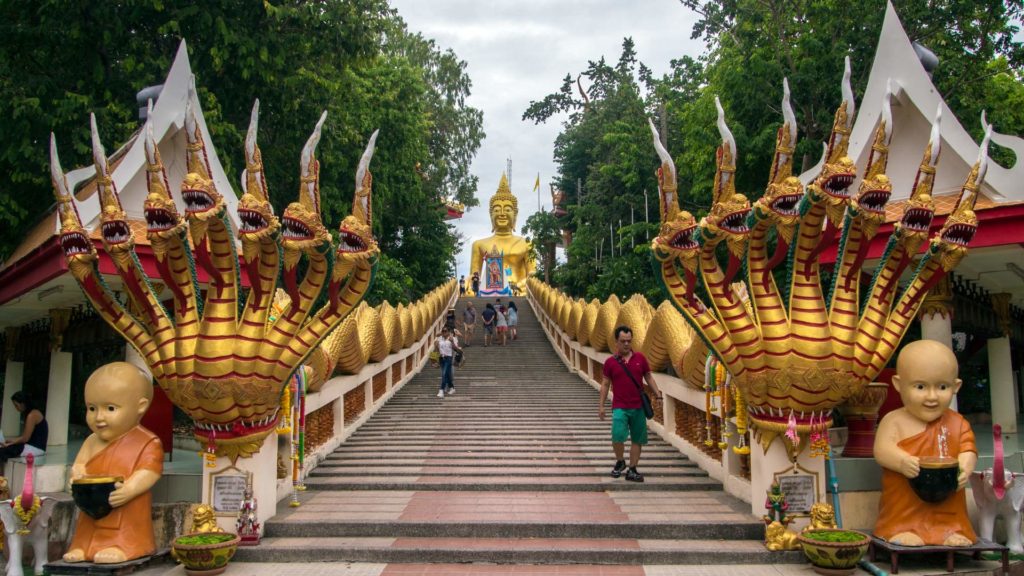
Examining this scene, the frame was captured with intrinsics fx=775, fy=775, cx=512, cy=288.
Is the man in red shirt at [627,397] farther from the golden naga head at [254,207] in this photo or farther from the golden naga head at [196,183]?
the golden naga head at [196,183]

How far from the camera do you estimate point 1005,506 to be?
6.50 m

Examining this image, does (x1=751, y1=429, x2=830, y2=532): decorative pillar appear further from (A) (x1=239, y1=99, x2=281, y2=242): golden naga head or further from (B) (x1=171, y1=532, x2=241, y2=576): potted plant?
(A) (x1=239, y1=99, x2=281, y2=242): golden naga head

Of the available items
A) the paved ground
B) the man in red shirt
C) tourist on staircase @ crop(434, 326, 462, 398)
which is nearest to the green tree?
tourist on staircase @ crop(434, 326, 462, 398)

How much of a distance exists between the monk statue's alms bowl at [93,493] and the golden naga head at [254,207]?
2.16 metres

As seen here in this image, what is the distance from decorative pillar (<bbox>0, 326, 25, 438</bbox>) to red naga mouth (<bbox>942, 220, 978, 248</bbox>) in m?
11.8

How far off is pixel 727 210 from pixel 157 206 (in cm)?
452

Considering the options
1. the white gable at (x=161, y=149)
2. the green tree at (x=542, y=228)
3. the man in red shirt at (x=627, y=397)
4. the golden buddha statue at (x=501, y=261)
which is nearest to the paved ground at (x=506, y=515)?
the man in red shirt at (x=627, y=397)

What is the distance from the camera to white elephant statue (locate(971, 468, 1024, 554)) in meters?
6.41

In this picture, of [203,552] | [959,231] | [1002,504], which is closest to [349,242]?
[203,552]

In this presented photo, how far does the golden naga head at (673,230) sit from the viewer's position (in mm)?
6568

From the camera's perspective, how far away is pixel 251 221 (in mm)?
6215

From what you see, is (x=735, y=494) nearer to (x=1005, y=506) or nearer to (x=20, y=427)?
(x=1005, y=506)

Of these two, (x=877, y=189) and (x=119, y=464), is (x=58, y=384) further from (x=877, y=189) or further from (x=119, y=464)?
(x=877, y=189)

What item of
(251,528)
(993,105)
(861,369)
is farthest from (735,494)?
(993,105)
